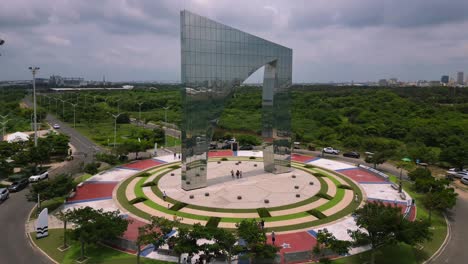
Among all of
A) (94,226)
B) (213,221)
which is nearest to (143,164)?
(213,221)

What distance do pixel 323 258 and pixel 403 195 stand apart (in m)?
20.4

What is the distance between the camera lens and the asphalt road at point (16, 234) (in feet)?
82.3

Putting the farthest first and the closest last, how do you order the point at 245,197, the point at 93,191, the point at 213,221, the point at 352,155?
the point at 352,155, the point at 93,191, the point at 245,197, the point at 213,221

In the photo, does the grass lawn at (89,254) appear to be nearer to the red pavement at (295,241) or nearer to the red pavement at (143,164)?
the red pavement at (295,241)

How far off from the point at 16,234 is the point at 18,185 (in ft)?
46.0

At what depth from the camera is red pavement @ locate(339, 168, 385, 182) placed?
46031mm

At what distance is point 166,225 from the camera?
2341 cm

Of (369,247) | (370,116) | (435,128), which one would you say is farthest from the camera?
(370,116)

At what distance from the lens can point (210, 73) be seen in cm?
3766

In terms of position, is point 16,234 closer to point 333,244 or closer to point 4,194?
point 4,194

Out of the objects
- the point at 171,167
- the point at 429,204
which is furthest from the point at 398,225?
the point at 171,167

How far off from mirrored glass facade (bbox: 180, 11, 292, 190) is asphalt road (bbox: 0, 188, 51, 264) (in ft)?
55.6

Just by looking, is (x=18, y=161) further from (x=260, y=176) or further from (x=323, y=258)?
(x=323, y=258)

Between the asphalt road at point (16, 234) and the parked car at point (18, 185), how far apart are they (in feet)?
3.06
